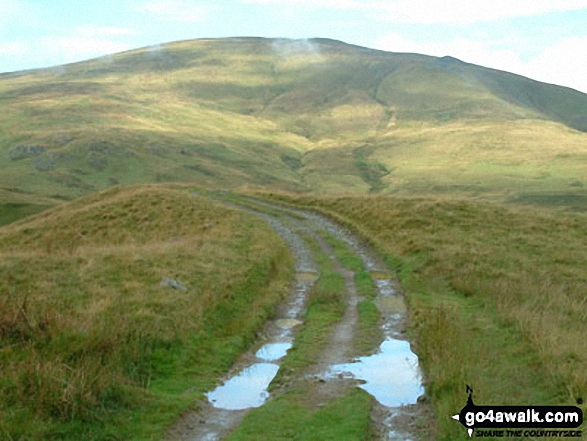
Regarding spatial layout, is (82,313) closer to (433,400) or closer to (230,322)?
(230,322)

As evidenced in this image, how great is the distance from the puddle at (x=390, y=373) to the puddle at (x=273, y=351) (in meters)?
2.18

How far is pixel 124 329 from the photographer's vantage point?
16312mm

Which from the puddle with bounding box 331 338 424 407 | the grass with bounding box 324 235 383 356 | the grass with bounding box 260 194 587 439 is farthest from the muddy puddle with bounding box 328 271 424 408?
the grass with bounding box 260 194 587 439

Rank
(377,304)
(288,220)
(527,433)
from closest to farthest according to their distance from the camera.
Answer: (527,433) < (377,304) < (288,220)

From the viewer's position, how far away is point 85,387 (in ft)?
41.3

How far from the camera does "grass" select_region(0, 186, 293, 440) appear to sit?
12.2 metres

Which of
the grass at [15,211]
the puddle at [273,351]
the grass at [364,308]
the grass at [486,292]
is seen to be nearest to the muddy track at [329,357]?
the puddle at [273,351]

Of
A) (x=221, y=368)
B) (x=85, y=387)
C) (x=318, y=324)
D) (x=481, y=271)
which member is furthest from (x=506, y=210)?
(x=85, y=387)

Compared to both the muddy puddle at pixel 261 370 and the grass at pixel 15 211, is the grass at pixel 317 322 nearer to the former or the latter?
the muddy puddle at pixel 261 370

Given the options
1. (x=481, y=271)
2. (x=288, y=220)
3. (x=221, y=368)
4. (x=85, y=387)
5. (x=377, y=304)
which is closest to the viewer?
(x=85, y=387)

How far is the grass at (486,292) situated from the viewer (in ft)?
45.1

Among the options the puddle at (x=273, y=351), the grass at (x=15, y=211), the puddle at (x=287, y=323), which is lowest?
the grass at (x=15, y=211)

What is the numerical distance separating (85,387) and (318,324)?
967cm

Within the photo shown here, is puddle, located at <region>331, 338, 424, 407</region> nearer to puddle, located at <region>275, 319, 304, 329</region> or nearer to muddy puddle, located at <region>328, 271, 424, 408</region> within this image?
muddy puddle, located at <region>328, 271, 424, 408</region>
